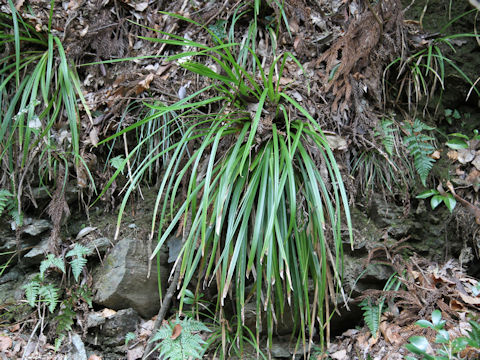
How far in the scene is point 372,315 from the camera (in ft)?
6.10

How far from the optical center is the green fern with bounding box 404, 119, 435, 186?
213 cm

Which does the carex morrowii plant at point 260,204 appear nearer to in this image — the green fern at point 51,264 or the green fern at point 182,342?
the green fern at point 182,342

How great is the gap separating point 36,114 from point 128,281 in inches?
49.3

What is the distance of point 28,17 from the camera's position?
2.27 m

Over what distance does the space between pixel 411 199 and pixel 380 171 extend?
A: 0.93 ft

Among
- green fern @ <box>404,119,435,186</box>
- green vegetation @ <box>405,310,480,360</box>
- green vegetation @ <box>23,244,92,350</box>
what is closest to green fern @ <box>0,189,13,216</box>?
green vegetation @ <box>23,244,92,350</box>

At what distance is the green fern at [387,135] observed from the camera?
7.07 feet

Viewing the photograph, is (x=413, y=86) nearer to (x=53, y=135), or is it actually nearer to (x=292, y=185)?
(x=292, y=185)

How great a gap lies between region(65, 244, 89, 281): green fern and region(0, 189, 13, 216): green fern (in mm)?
468

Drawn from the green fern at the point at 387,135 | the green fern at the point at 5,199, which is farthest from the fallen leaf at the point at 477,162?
the green fern at the point at 5,199

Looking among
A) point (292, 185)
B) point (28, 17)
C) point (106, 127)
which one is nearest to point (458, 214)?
point (292, 185)

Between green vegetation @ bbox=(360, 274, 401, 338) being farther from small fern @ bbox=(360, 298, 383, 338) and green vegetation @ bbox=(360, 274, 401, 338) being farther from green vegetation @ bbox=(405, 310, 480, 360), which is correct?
green vegetation @ bbox=(405, 310, 480, 360)

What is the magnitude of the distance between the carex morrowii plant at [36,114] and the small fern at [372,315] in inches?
72.2

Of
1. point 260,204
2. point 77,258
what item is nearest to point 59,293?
point 77,258
